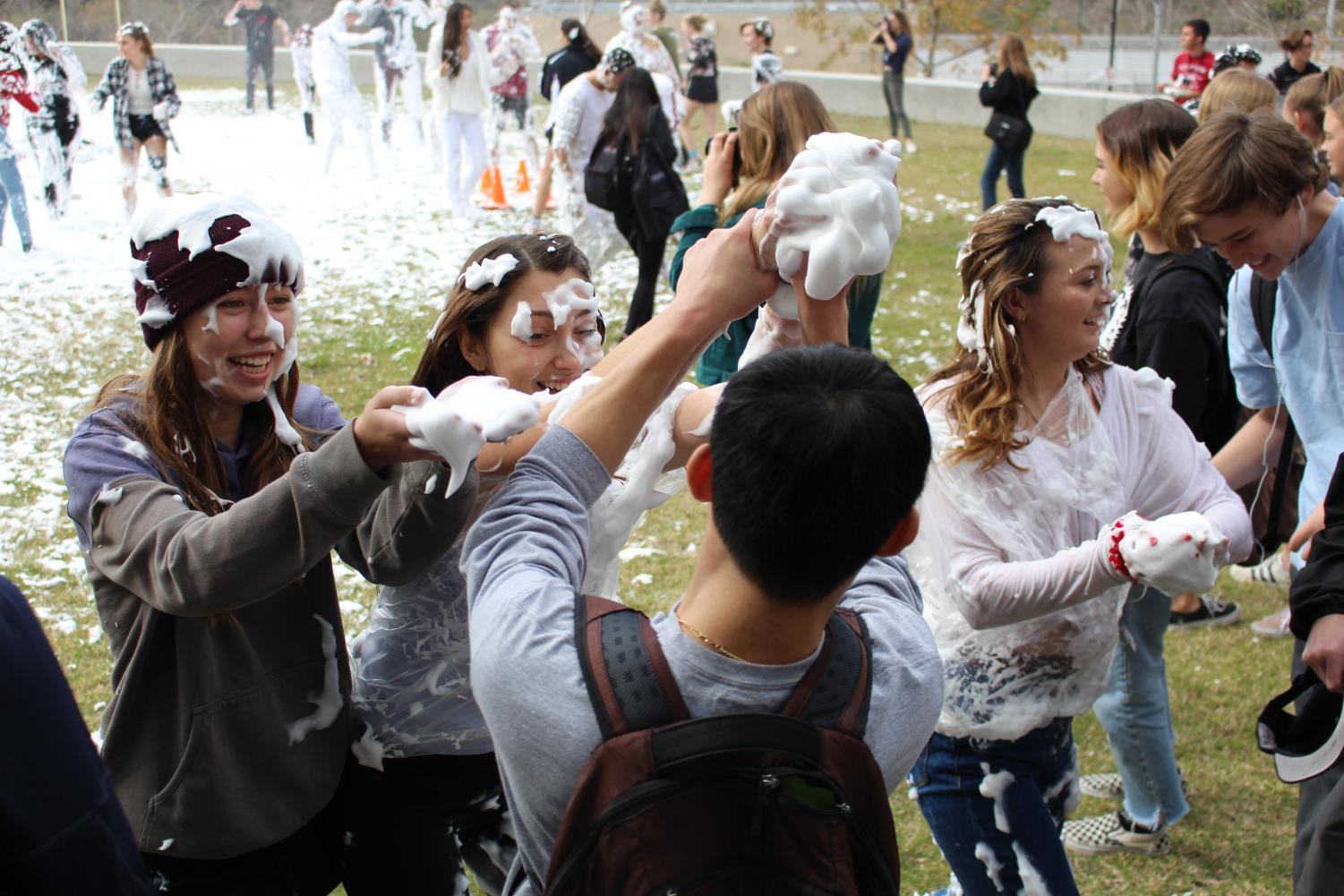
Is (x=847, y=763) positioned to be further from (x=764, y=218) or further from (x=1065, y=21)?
(x=1065, y=21)

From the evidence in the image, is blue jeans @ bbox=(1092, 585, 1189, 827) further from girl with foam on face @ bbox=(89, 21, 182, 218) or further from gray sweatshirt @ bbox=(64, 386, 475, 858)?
girl with foam on face @ bbox=(89, 21, 182, 218)

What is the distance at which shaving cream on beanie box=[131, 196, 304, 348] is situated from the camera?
2.05m

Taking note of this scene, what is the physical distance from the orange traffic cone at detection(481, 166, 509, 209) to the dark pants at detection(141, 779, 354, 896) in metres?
10.4

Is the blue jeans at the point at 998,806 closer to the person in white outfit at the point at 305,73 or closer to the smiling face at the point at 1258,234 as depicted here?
the smiling face at the point at 1258,234

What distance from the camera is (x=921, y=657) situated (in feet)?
4.97

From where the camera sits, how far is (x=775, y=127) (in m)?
5.22

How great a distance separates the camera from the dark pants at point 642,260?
7.74m

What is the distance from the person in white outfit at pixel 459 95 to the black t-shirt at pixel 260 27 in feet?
32.6

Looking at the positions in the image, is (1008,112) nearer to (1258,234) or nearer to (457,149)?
(457,149)

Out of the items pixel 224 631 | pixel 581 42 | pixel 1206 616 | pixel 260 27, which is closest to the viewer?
pixel 224 631

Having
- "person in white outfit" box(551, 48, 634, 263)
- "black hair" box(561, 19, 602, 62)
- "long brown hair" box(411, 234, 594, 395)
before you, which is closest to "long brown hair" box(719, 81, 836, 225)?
"long brown hair" box(411, 234, 594, 395)

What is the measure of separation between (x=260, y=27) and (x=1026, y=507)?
2109 cm

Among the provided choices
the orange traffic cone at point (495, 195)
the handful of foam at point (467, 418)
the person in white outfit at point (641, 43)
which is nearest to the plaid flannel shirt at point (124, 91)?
the orange traffic cone at point (495, 195)

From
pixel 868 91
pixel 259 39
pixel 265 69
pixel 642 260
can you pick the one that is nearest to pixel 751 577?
pixel 642 260
